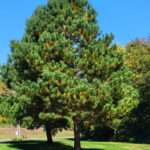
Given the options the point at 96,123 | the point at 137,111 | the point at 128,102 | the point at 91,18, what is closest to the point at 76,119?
the point at 96,123

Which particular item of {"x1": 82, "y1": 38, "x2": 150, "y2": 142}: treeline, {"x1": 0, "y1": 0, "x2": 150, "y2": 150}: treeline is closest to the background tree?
{"x1": 82, "y1": 38, "x2": 150, "y2": 142}: treeline

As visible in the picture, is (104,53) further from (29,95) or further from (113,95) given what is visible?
(29,95)

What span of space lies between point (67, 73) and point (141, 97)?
21615mm

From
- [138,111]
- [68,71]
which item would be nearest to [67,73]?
[68,71]

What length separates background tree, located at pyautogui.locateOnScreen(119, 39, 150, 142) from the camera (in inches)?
1919

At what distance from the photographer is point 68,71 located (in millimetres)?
29172

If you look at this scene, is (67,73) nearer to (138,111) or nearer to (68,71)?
(68,71)

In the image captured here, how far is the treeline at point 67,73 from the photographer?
93.6ft

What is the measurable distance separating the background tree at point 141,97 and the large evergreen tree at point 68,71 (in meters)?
17.3

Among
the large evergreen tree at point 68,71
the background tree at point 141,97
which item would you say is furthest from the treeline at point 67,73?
the background tree at point 141,97

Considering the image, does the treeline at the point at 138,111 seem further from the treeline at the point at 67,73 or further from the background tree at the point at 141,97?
the treeline at the point at 67,73

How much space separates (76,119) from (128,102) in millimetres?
3539

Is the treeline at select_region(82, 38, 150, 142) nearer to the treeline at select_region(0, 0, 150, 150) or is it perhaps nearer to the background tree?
the background tree

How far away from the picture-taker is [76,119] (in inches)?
1161
